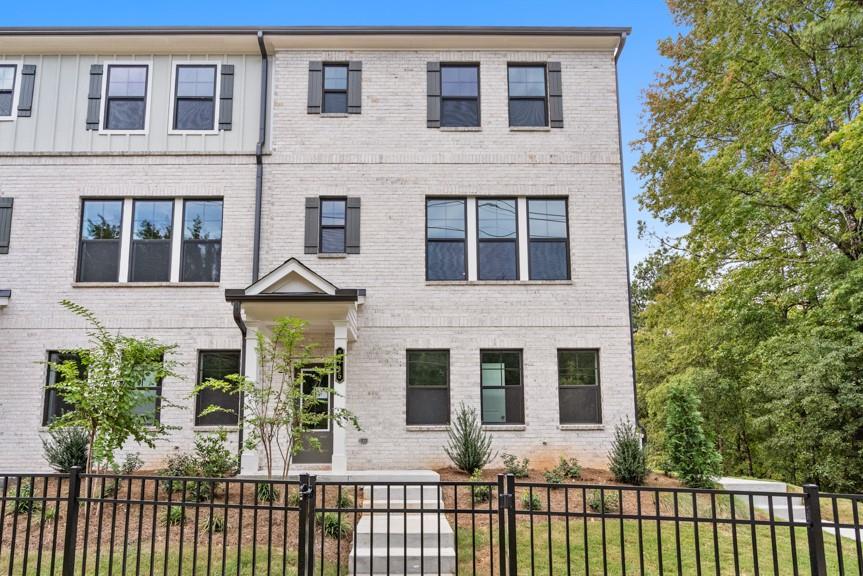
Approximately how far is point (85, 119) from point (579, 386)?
11.0 metres

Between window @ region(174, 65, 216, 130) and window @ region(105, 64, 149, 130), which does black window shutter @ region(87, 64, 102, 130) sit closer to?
window @ region(105, 64, 149, 130)

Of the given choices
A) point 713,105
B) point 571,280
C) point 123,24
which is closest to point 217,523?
point 571,280

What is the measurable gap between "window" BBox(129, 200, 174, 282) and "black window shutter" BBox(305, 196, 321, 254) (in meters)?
2.70

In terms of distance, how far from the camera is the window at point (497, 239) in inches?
497

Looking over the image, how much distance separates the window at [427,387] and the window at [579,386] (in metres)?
2.16

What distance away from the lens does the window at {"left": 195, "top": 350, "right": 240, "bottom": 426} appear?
11977 millimetres

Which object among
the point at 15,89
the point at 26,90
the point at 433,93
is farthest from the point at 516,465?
the point at 15,89

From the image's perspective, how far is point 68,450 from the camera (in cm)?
1063

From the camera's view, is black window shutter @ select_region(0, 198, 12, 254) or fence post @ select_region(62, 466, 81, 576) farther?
black window shutter @ select_region(0, 198, 12, 254)

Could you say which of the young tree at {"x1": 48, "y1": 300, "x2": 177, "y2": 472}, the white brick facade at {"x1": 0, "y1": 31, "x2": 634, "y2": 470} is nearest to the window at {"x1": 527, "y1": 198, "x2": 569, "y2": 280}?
the white brick facade at {"x1": 0, "y1": 31, "x2": 634, "y2": 470}

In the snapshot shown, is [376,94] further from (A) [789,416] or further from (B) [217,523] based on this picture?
(A) [789,416]

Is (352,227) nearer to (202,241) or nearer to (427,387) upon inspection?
(202,241)

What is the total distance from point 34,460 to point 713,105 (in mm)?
16613

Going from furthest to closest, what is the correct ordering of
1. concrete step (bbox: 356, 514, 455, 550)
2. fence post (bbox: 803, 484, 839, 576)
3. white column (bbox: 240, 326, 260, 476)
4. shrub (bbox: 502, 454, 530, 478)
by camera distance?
1. shrub (bbox: 502, 454, 530, 478)
2. white column (bbox: 240, 326, 260, 476)
3. concrete step (bbox: 356, 514, 455, 550)
4. fence post (bbox: 803, 484, 839, 576)
